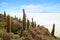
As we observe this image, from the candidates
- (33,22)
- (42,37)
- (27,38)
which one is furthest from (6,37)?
(33,22)

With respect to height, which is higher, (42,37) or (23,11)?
(23,11)

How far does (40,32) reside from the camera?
32.9 meters

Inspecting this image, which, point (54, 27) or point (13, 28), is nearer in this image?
point (13, 28)

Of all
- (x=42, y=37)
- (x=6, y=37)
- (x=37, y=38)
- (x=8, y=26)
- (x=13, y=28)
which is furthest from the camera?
(x=13, y=28)

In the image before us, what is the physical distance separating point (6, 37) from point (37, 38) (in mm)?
7968

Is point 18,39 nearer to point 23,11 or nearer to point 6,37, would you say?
point 6,37

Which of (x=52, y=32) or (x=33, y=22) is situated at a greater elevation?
(x=33, y=22)

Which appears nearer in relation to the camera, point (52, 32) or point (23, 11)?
point (23, 11)

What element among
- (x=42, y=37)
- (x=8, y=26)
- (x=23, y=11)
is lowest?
(x=42, y=37)

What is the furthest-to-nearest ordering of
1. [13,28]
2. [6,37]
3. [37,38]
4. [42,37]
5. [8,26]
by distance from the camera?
[13,28] → [42,37] → [37,38] → [8,26] → [6,37]

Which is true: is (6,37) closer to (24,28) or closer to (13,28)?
(24,28)

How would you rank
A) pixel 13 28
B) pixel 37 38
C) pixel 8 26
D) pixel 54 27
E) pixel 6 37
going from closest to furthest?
pixel 6 37, pixel 8 26, pixel 37 38, pixel 13 28, pixel 54 27

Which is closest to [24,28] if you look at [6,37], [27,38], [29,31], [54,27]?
[29,31]

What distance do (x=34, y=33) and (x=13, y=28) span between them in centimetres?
483
